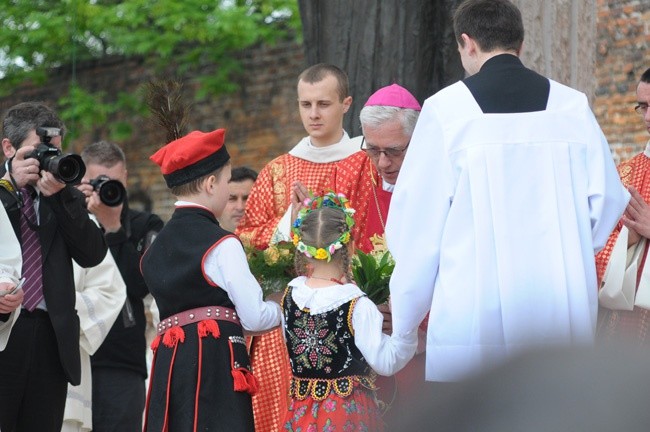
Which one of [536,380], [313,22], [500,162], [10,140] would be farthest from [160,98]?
[536,380]

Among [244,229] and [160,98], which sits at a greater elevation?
[160,98]

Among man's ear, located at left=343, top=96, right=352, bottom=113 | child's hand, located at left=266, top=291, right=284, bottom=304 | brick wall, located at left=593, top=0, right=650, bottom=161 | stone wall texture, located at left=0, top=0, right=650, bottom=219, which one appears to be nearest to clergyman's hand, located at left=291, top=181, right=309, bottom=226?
child's hand, located at left=266, top=291, right=284, bottom=304

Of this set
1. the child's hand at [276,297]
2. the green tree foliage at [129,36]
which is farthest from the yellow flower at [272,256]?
the green tree foliage at [129,36]

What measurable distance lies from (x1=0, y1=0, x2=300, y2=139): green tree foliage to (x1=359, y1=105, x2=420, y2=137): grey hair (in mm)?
7133

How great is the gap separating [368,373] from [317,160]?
4.48 ft

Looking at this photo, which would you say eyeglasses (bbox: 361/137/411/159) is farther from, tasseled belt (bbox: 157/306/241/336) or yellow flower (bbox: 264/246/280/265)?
tasseled belt (bbox: 157/306/241/336)

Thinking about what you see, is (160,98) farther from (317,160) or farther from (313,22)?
(313,22)

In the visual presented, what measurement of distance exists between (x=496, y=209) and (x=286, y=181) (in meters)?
1.88

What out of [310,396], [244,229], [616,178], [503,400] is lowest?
[310,396]

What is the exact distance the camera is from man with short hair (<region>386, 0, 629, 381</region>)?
3316mm

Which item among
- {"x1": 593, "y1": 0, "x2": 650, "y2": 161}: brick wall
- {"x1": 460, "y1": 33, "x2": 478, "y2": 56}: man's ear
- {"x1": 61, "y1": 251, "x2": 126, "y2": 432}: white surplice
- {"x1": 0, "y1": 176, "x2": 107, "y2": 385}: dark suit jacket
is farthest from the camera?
{"x1": 593, "y1": 0, "x2": 650, "y2": 161}: brick wall

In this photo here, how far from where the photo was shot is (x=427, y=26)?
540 cm

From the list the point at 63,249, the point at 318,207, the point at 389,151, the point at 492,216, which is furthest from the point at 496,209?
the point at 63,249

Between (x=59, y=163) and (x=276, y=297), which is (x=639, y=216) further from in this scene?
(x=59, y=163)
